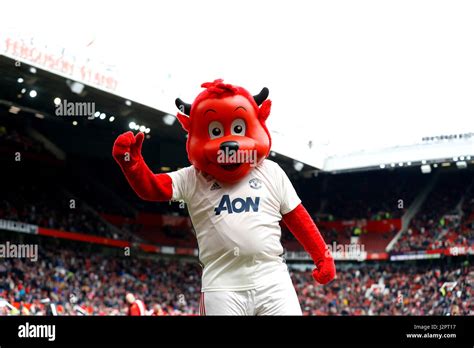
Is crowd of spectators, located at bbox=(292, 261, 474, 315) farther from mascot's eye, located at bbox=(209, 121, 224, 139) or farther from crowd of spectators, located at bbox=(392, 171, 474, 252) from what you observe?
mascot's eye, located at bbox=(209, 121, 224, 139)

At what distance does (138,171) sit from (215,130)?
0.62 metres

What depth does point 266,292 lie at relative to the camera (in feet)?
14.7

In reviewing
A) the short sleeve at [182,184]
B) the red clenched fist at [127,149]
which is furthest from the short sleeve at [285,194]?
the red clenched fist at [127,149]

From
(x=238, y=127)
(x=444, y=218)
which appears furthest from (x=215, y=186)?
(x=444, y=218)

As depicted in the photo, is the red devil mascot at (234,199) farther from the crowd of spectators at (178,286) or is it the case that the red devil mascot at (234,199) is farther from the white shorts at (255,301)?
the crowd of spectators at (178,286)

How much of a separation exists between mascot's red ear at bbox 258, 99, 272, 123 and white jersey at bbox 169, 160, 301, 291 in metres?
0.34

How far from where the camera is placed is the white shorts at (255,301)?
4.43m

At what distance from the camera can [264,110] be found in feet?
16.4

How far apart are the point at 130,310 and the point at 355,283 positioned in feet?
62.6

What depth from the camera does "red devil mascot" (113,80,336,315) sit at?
177 inches

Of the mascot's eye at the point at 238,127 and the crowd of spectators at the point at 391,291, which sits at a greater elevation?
the mascot's eye at the point at 238,127

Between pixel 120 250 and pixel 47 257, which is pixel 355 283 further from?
pixel 47 257

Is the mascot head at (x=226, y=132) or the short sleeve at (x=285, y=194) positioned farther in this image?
the short sleeve at (x=285, y=194)
